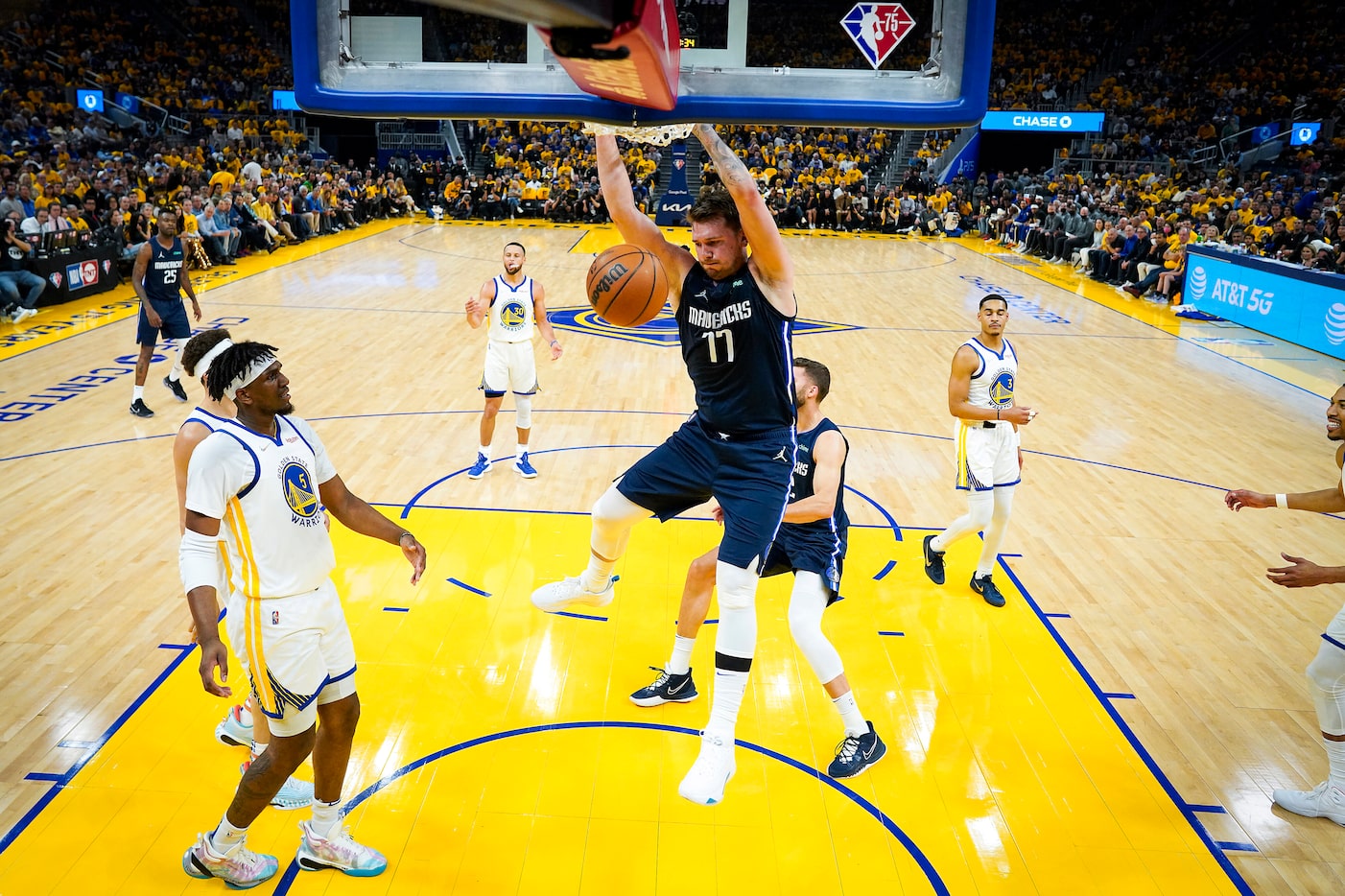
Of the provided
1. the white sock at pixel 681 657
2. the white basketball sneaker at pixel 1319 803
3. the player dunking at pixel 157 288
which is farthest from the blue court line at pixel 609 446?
the white basketball sneaker at pixel 1319 803

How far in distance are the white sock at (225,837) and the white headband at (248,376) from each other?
147cm

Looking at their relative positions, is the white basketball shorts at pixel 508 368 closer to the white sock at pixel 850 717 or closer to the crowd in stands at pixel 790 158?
the white sock at pixel 850 717

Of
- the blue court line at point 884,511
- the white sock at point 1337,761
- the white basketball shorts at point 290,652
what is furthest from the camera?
the blue court line at point 884,511

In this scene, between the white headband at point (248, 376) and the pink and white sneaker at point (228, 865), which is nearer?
the white headband at point (248, 376)

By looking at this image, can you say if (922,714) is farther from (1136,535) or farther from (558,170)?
(558,170)

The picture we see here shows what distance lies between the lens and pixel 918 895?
371 centimetres

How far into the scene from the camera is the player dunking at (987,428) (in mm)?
5887

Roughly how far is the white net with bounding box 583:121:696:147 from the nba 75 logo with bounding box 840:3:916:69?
0.69 metres

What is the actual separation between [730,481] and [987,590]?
107 inches

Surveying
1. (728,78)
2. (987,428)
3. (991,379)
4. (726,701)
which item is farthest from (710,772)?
(991,379)

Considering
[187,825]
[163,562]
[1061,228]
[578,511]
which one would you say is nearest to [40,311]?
[163,562]

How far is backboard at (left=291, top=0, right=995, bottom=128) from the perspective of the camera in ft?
11.2

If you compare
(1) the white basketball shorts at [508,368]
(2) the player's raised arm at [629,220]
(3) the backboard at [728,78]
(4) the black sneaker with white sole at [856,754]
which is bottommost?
(4) the black sneaker with white sole at [856,754]

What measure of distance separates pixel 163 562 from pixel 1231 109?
30552mm
